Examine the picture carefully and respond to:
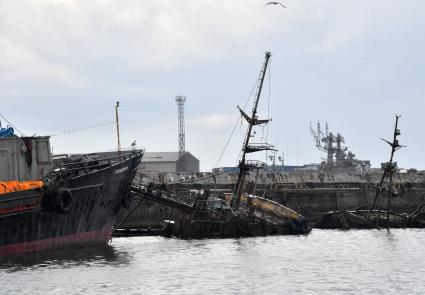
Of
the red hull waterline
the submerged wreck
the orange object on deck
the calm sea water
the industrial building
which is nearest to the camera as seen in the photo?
the calm sea water

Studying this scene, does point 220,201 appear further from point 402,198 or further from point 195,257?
point 402,198

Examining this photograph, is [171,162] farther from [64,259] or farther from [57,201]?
[64,259]

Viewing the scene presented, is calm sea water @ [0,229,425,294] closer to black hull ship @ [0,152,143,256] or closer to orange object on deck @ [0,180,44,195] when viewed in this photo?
black hull ship @ [0,152,143,256]

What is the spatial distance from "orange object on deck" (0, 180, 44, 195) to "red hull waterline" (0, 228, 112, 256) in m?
2.90

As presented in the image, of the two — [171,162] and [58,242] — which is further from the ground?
[171,162]

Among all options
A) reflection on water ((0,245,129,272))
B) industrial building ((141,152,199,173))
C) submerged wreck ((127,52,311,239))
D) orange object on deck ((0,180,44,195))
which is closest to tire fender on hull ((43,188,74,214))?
orange object on deck ((0,180,44,195))

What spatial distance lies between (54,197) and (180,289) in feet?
43.2

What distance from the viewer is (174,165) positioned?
149m

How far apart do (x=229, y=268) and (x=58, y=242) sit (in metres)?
11.1

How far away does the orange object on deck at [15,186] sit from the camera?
4666 cm

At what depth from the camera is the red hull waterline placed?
47.1 m

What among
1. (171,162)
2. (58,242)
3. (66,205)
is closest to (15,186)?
(66,205)

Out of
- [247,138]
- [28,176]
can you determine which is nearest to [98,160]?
Result: [28,176]

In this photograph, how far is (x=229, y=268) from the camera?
44344 mm
